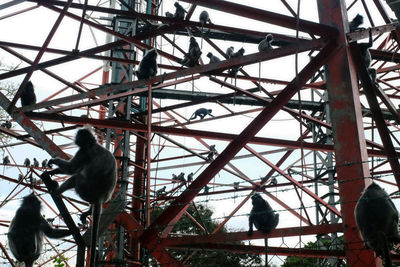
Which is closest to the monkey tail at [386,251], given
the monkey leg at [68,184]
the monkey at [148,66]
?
the monkey leg at [68,184]

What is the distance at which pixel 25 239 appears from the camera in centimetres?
590

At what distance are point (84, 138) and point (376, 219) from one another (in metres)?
3.52

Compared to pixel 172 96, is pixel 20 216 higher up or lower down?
lower down

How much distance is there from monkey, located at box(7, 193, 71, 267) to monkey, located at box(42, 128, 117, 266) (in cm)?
84

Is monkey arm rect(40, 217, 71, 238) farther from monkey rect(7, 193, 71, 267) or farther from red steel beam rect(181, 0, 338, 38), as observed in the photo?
red steel beam rect(181, 0, 338, 38)

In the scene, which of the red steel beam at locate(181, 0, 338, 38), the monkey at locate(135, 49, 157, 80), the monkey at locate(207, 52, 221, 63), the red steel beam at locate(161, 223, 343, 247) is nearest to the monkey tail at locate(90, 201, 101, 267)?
the red steel beam at locate(161, 223, 343, 247)

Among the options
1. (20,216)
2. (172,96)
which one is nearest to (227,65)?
(20,216)

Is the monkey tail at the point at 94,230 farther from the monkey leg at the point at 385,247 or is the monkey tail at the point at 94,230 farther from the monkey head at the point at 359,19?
the monkey head at the point at 359,19

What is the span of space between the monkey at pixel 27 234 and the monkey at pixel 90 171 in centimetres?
84

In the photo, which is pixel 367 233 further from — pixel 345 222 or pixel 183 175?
pixel 183 175

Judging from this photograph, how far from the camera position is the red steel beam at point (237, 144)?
5.97m

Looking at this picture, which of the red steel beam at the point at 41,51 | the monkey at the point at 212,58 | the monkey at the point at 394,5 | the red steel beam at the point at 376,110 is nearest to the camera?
the monkey at the point at 394,5

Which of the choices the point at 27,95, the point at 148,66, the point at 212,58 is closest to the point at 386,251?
the point at 148,66

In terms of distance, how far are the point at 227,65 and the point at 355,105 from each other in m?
1.94
